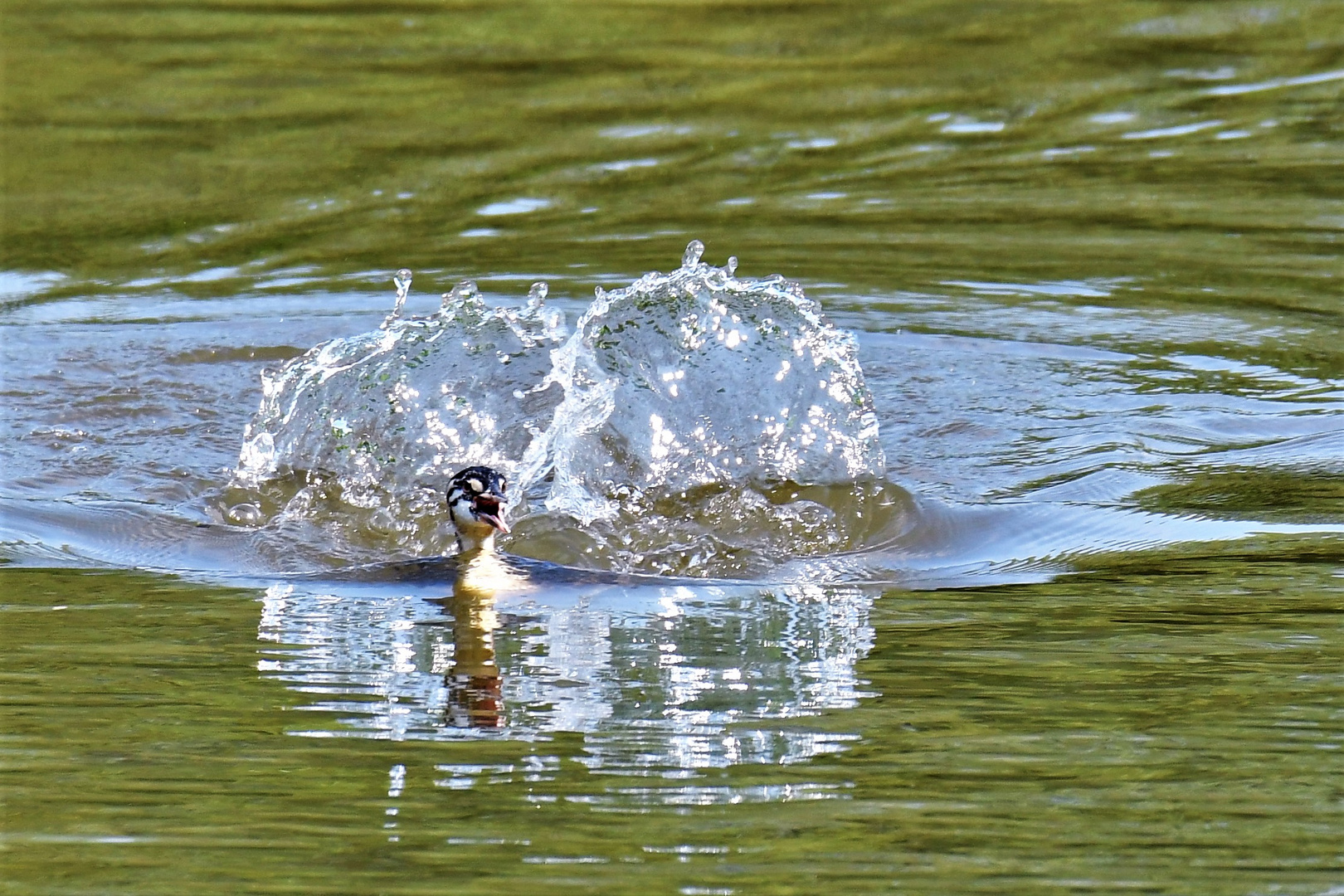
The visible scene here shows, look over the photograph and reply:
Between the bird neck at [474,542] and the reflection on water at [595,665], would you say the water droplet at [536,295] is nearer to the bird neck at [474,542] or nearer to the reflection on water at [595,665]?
the bird neck at [474,542]

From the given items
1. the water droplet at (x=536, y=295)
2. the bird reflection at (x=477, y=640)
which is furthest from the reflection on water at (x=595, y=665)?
the water droplet at (x=536, y=295)

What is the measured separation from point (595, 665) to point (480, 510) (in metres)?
1.46

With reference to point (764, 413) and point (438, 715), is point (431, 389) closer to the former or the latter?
point (764, 413)

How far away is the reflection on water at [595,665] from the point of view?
4195 mm

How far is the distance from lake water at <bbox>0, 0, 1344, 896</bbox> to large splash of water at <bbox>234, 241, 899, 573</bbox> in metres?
0.06

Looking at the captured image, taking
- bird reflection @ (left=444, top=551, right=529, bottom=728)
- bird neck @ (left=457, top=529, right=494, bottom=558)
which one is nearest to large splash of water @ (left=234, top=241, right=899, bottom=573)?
bird neck @ (left=457, top=529, right=494, bottom=558)

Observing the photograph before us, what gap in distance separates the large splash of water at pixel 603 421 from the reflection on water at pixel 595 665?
35.9 inches

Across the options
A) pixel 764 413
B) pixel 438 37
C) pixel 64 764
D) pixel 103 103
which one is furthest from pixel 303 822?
pixel 438 37

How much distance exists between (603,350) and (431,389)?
0.65 metres

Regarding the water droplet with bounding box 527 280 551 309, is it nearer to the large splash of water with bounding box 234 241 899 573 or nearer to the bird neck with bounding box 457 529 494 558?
the large splash of water with bounding box 234 241 899 573

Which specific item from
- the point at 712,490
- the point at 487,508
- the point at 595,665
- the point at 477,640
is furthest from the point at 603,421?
the point at 595,665

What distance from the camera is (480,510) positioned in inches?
243

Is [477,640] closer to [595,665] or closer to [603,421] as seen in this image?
[595,665]

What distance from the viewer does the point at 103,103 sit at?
12.9 meters
